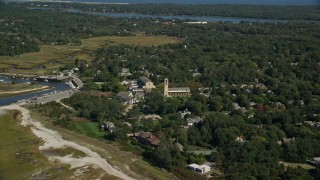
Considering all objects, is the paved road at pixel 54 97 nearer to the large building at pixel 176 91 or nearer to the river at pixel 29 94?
the river at pixel 29 94

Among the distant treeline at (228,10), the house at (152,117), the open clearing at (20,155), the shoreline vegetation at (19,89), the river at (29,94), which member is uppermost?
the distant treeline at (228,10)

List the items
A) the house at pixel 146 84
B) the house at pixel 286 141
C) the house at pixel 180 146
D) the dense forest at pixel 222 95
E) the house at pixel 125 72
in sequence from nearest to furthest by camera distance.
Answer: the dense forest at pixel 222 95
the house at pixel 180 146
the house at pixel 286 141
the house at pixel 146 84
the house at pixel 125 72

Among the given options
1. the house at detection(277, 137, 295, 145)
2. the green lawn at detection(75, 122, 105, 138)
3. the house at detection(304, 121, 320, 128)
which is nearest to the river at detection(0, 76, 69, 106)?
the green lawn at detection(75, 122, 105, 138)

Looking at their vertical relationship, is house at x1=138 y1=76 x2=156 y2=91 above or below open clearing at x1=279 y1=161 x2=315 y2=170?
above

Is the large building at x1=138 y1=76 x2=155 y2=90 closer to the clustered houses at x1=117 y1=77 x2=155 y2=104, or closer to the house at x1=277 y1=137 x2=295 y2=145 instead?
the clustered houses at x1=117 y1=77 x2=155 y2=104

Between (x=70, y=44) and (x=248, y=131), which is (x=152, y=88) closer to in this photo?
(x=248, y=131)

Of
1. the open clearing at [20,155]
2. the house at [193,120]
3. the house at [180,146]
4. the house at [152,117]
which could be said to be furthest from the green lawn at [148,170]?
the house at [152,117]
